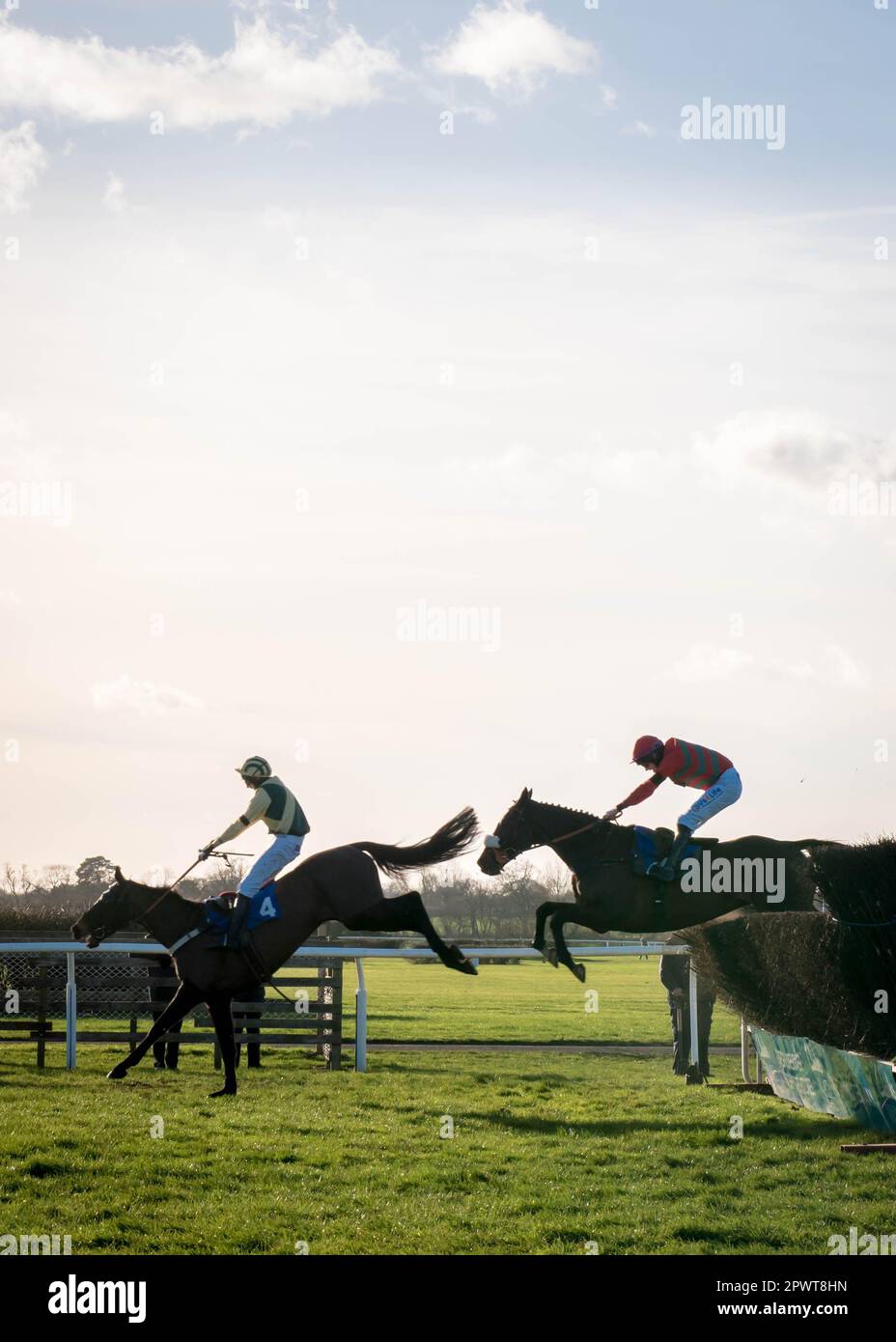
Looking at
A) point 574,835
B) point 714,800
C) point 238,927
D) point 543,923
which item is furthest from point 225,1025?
point 714,800

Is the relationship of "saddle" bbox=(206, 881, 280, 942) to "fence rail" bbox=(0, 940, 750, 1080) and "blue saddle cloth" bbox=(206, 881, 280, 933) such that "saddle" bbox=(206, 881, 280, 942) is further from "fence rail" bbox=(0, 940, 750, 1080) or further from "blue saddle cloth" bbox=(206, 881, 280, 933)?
"fence rail" bbox=(0, 940, 750, 1080)

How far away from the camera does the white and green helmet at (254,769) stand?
7.33 m

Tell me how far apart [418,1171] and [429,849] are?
2983 mm

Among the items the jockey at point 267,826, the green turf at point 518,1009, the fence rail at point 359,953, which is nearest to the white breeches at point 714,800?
the jockey at point 267,826

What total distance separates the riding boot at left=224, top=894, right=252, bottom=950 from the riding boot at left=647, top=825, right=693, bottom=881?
2.04m

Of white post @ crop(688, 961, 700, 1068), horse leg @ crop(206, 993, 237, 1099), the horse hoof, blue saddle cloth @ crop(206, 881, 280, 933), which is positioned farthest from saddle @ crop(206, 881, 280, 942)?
white post @ crop(688, 961, 700, 1068)

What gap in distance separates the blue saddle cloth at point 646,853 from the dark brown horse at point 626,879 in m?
0.03

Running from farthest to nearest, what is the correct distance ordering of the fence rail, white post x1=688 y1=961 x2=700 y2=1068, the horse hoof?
white post x1=688 y1=961 x2=700 y2=1068
the fence rail
the horse hoof

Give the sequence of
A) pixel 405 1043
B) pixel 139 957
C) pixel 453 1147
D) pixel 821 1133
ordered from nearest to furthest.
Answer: pixel 453 1147 < pixel 821 1133 < pixel 139 957 < pixel 405 1043

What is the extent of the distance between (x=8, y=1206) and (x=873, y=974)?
6205mm

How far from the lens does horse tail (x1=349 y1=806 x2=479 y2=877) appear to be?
8109 millimetres
